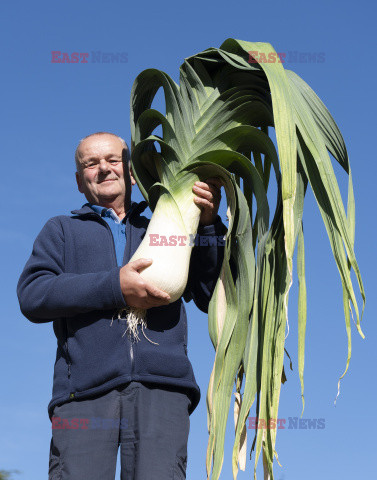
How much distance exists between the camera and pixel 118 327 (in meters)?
2.58

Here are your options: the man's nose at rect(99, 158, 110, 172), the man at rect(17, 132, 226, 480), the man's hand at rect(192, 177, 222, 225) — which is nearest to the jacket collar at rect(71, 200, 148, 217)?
the man at rect(17, 132, 226, 480)

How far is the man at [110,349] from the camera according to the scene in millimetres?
2439

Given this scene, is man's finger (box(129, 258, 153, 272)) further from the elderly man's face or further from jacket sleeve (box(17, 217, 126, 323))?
the elderly man's face

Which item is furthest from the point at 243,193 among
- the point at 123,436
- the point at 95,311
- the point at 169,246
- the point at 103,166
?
the point at 123,436

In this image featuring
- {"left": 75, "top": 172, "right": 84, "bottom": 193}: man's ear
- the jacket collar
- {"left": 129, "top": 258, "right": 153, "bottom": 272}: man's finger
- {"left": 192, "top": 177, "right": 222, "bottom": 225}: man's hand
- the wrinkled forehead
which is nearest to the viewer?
{"left": 129, "top": 258, "right": 153, "bottom": 272}: man's finger

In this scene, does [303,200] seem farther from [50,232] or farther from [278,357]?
[50,232]

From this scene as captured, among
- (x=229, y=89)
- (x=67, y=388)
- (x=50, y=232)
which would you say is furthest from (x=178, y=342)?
(x=229, y=89)

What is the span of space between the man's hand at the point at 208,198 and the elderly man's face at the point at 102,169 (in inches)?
15.2

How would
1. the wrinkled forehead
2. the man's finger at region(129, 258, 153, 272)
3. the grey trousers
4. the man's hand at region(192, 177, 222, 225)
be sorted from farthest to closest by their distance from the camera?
the wrinkled forehead
the man's hand at region(192, 177, 222, 225)
the man's finger at region(129, 258, 153, 272)
the grey trousers

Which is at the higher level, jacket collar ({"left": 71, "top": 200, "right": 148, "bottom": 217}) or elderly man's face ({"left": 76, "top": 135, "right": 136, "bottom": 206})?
elderly man's face ({"left": 76, "top": 135, "right": 136, "bottom": 206})

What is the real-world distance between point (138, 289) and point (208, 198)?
48 centimetres

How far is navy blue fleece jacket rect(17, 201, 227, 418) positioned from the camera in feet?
8.25

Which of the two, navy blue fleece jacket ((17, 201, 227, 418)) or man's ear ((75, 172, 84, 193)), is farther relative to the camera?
man's ear ((75, 172, 84, 193))

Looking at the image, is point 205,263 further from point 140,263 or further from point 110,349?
point 110,349
